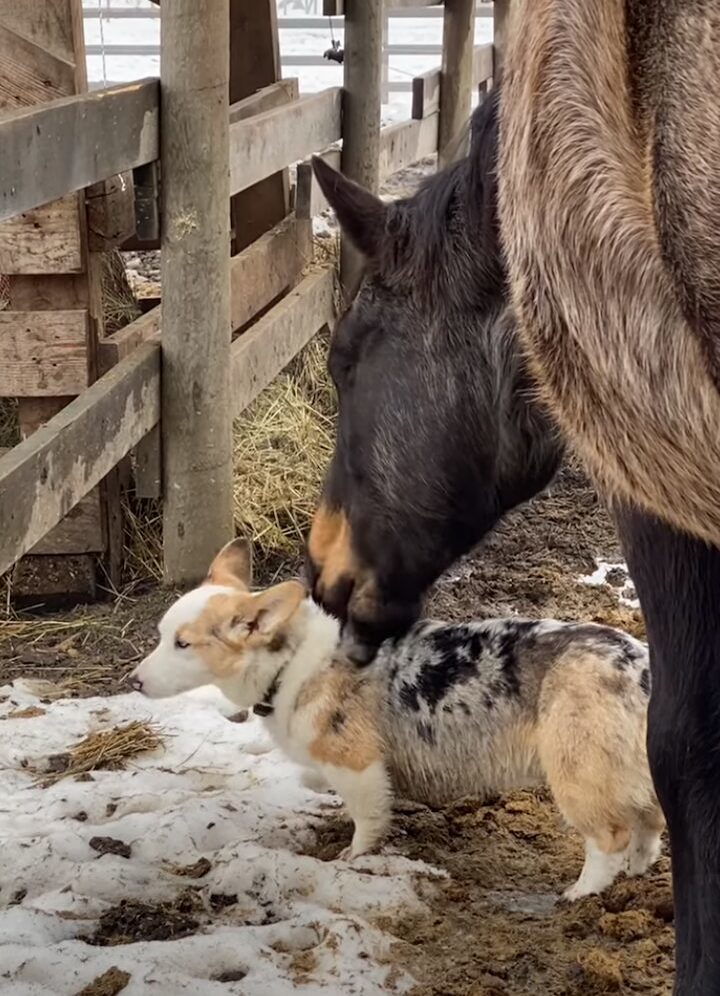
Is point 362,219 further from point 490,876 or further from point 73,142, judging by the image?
point 490,876

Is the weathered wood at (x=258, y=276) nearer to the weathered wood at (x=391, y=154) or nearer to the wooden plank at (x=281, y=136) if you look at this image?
the weathered wood at (x=391, y=154)

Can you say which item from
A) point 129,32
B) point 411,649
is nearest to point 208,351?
point 411,649

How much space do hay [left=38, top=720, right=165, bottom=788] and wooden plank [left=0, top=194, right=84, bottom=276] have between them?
1.58 m

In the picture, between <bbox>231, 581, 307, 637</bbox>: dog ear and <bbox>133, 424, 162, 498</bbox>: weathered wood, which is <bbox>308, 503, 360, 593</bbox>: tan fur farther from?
<bbox>133, 424, 162, 498</bbox>: weathered wood

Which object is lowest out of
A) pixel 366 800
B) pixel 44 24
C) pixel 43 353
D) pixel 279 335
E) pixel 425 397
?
pixel 366 800

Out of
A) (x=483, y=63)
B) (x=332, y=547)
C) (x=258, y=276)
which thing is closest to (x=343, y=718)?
(x=332, y=547)

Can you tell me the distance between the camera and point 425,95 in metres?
7.73

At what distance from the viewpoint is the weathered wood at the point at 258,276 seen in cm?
511

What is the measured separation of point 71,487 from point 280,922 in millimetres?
1353

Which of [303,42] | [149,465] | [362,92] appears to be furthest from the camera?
[303,42]

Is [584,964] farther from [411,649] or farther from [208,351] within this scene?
[208,351]

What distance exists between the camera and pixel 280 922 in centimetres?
310

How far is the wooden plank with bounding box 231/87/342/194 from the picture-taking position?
5.07 metres

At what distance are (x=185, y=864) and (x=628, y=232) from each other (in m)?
2.35
